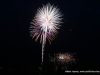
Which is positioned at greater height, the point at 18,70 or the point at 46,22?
the point at 46,22

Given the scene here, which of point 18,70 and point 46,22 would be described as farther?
point 46,22

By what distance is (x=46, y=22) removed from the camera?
24125 mm

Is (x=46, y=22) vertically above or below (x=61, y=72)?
above

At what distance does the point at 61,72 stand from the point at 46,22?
593 inches

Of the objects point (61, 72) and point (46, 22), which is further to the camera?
point (46, 22)

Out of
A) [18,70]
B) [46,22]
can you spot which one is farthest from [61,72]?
[46,22]

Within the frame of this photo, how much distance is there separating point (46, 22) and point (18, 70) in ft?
49.3

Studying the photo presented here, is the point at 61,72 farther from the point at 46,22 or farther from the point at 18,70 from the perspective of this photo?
the point at 46,22

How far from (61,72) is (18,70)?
19.6ft

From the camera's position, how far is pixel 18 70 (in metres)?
12.3

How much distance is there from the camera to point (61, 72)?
12.3m
